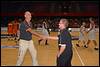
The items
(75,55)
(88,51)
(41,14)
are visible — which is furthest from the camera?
(41,14)

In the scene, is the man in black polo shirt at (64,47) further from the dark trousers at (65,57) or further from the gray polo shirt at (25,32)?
the gray polo shirt at (25,32)

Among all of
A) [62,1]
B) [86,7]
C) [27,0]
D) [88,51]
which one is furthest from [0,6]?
[88,51]

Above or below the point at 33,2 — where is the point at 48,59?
below

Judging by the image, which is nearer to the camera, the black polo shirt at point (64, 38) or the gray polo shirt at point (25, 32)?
the black polo shirt at point (64, 38)

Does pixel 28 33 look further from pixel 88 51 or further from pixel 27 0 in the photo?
pixel 27 0

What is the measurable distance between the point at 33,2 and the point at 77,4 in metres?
5.03

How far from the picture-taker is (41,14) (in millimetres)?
36438

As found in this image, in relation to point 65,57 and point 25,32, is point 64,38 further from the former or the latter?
point 25,32

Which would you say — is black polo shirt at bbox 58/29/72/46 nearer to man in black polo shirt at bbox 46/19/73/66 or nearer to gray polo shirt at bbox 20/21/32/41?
man in black polo shirt at bbox 46/19/73/66

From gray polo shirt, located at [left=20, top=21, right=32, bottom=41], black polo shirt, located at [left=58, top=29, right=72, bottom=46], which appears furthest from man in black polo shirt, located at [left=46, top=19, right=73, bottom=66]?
gray polo shirt, located at [left=20, top=21, right=32, bottom=41]

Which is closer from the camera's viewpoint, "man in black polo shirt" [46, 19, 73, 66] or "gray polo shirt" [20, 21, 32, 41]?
"man in black polo shirt" [46, 19, 73, 66]

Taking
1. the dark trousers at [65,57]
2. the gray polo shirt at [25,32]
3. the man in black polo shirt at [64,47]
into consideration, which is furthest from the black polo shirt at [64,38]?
the gray polo shirt at [25,32]

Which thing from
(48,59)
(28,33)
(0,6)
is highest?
(0,6)

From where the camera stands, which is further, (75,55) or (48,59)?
(75,55)
